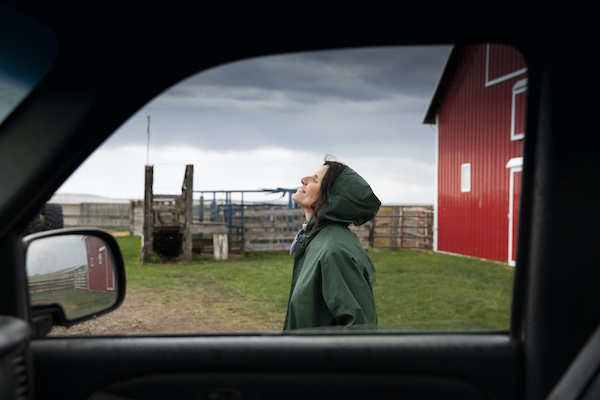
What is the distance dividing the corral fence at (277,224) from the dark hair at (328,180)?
1.04 feet

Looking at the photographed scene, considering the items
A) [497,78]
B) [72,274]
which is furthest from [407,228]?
[72,274]

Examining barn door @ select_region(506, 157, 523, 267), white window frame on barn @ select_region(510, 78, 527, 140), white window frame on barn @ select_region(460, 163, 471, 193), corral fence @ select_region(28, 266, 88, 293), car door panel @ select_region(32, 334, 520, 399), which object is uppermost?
white window frame on barn @ select_region(510, 78, 527, 140)

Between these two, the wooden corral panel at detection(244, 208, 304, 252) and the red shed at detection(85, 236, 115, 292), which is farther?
the wooden corral panel at detection(244, 208, 304, 252)

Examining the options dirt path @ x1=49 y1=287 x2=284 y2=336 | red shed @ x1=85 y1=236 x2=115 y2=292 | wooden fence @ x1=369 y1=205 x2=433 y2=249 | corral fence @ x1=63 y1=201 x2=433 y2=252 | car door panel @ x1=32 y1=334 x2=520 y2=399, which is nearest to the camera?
car door panel @ x1=32 y1=334 x2=520 y2=399

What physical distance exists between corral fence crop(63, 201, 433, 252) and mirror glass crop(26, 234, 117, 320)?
0.32ft

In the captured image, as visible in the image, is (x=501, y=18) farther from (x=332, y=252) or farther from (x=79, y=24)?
(x=332, y=252)

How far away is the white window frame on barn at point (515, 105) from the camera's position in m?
1.15

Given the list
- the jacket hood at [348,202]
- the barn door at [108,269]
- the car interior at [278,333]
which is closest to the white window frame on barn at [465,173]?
the jacket hood at [348,202]

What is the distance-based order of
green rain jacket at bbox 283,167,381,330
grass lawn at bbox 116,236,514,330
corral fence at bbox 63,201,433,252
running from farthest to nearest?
1. grass lawn at bbox 116,236,514,330
2. green rain jacket at bbox 283,167,381,330
3. corral fence at bbox 63,201,433,252

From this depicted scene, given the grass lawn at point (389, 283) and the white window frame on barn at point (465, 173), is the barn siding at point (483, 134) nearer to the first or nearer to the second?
the white window frame on barn at point (465, 173)

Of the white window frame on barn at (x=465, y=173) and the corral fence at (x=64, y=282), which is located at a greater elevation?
the white window frame on barn at (x=465, y=173)

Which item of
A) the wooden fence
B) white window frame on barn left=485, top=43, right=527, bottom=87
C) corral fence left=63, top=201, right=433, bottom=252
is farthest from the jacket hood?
white window frame on barn left=485, top=43, right=527, bottom=87

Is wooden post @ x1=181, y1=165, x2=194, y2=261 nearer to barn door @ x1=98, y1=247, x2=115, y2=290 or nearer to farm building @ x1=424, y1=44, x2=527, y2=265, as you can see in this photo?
barn door @ x1=98, y1=247, x2=115, y2=290

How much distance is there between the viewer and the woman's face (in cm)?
246
